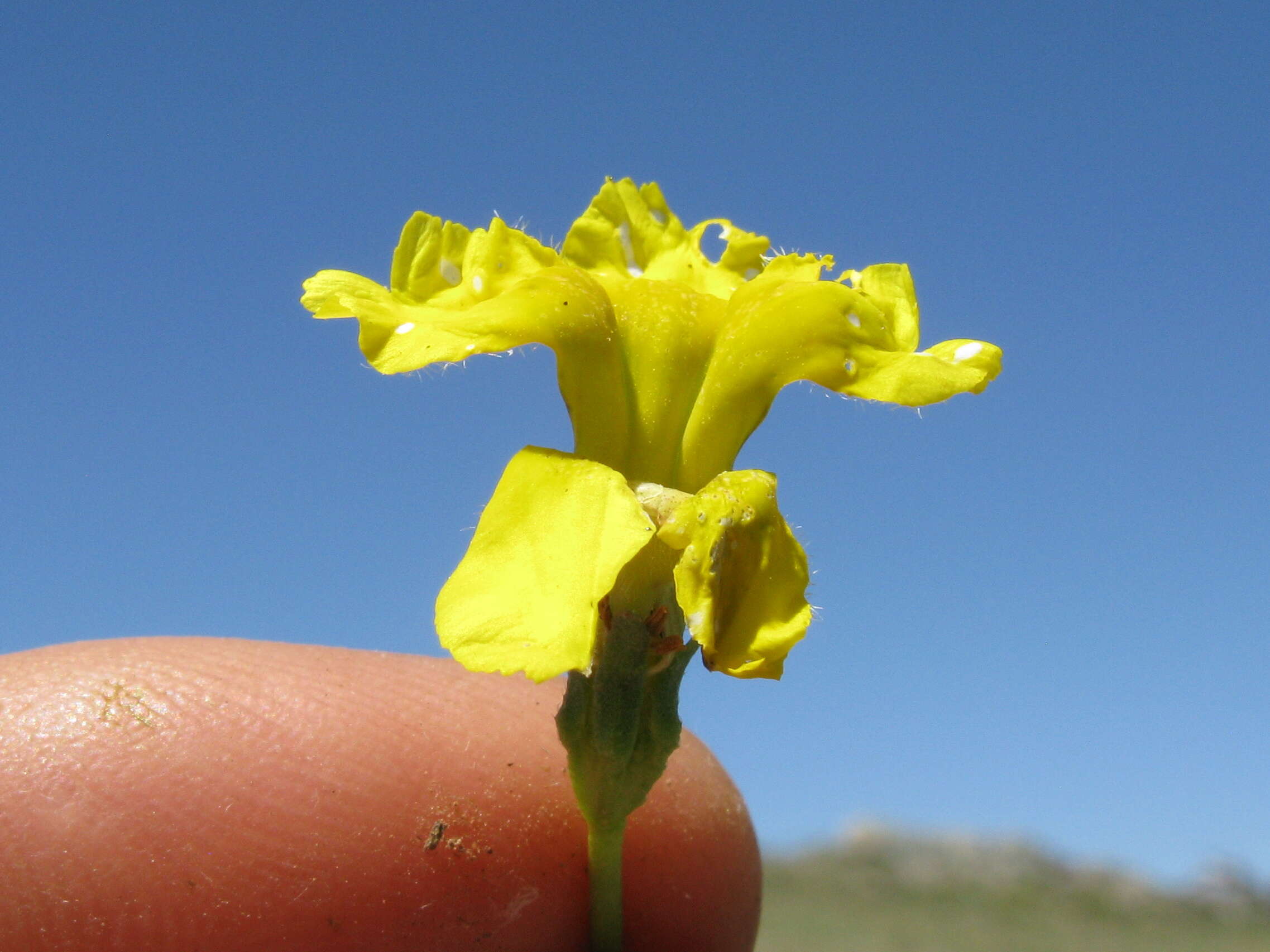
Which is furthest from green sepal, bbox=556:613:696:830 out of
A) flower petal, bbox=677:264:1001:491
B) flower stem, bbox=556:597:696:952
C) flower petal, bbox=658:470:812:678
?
flower petal, bbox=677:264:1001:491

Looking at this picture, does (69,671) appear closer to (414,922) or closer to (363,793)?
(363,793)

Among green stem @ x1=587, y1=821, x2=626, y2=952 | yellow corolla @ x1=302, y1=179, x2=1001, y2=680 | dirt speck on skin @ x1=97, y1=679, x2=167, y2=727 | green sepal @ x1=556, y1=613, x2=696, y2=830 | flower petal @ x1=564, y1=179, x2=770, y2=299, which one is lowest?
green stem @ x1=587, y1=821, x2=626, y2=952

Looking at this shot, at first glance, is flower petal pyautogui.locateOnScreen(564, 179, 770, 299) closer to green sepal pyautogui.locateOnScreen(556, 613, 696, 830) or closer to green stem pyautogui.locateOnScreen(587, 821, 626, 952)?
green sepal pyautogui.locateOnScreen(556, 613, 696, 830)

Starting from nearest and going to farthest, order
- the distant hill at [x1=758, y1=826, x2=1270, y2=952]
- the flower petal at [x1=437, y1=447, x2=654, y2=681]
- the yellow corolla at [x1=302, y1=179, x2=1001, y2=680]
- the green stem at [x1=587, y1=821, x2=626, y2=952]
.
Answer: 1. the flower petal at [x1=437, y1=447, x2=654, y2=681]
2. the yellow corolla at [x1=302, y1=179, x2=1001, y2=680]
3. the green stem at [x1=587, y1=821, x2=626, y2=952]
4. the distant hill at [x1=758, y1=826, x2=1270, y2=952]

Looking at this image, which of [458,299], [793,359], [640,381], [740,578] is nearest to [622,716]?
[740,578]

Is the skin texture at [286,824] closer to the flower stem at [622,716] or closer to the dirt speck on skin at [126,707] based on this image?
the dirt speck on skin at [126,707]

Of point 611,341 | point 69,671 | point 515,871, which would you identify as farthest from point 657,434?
point 69,671

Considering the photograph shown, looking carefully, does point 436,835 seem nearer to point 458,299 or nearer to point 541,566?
point 541,566
